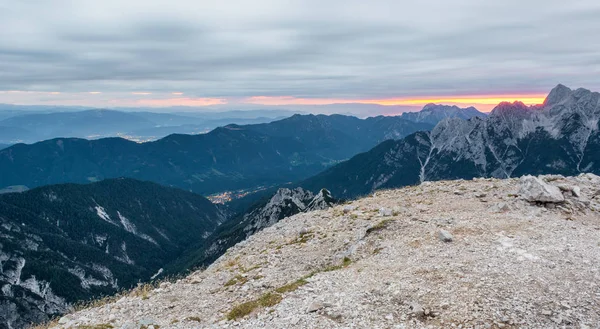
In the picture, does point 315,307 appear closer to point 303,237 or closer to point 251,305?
point 251,305

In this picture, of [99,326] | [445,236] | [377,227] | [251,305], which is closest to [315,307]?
[251,305]

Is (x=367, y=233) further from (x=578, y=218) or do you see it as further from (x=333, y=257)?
(x=578, y=218)

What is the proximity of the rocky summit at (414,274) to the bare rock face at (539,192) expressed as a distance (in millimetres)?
72

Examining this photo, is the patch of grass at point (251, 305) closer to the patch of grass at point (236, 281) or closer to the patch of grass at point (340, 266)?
the patch of grass at point (236, 281)

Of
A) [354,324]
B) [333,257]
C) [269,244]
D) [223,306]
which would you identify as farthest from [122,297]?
[354,324]

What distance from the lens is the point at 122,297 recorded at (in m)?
22.5

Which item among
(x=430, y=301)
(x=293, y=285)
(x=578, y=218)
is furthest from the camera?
(x=578, y=218)

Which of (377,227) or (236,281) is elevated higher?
(377,227)

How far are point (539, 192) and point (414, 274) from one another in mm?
15105

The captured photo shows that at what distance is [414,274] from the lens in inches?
718

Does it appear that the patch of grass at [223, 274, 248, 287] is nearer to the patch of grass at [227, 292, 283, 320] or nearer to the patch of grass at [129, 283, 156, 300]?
the patch of grass at [227, 292, 283, 320]

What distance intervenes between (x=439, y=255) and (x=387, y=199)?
1507 centimetres

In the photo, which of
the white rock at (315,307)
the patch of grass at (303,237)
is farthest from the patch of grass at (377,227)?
the white rock at (315,307)

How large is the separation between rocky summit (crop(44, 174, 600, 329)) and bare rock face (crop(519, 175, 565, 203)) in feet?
0.24
